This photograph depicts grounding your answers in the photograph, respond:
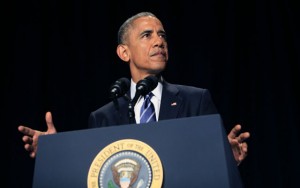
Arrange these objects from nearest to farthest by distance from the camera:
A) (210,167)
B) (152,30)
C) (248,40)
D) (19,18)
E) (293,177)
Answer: (210,167) < (152,30) < (293,177) < (248,40) < (19,18)

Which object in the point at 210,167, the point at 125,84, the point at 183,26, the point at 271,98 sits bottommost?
the point at 210,167

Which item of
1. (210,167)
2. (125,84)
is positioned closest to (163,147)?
(210,167)

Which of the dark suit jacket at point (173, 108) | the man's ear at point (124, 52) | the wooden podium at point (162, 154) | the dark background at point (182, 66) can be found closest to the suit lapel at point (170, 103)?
the dark suit jacket at point (173, 108)

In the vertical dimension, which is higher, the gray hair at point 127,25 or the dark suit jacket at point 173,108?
the gray hair at point 127,25

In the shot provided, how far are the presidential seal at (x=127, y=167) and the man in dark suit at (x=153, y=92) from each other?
54cm

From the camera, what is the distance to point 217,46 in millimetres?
3695

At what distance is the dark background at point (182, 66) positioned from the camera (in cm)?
349

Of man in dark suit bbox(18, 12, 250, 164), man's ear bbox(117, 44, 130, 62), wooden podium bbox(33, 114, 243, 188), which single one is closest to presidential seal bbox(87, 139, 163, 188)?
wooden podium bbox(33, 114, 243, 188)

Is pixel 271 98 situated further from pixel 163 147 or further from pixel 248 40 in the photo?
pixel 163 147

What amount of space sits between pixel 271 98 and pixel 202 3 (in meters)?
0.87

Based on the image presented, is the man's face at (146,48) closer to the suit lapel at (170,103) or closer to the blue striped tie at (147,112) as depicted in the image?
the suit lapel at (170,103)

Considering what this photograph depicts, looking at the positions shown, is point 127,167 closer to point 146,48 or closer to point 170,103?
point 170,103

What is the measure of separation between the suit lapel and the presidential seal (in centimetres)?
78

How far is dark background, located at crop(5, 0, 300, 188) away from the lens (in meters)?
3.49
